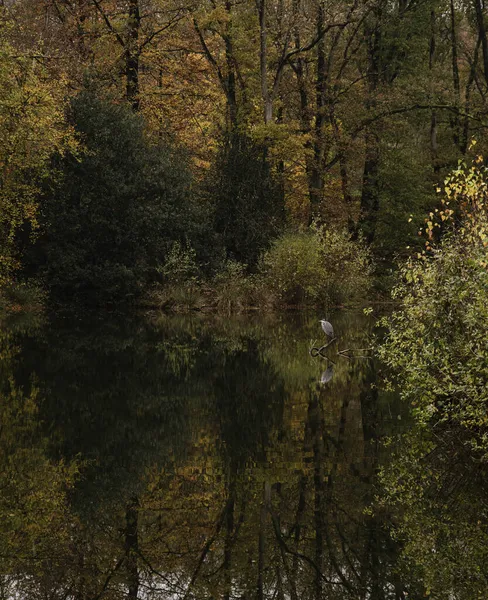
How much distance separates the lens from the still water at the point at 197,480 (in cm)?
524

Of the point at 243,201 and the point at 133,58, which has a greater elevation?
the point at 133,58

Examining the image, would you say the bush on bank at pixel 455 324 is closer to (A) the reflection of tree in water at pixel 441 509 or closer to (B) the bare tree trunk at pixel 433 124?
(A) the reflection of tree in water at pixel 441 509

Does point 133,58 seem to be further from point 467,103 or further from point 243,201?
point 467,103

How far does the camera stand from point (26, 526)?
6.17 meters

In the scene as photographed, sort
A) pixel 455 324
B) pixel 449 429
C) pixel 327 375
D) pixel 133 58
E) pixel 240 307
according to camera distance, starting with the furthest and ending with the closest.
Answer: pixel 133 58 < pixel 240 307 < pixel 327 375 < pixel 449 429 < pixel 455 324

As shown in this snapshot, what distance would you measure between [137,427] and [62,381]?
363 cm

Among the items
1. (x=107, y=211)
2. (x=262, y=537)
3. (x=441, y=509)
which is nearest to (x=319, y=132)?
(x=107, y=211)

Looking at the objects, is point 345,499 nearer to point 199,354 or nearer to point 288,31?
point 199,354

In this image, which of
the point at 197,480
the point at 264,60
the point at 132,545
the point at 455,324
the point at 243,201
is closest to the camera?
the point at 132,545

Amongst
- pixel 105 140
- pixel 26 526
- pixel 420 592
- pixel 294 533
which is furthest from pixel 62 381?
pixel 105 140

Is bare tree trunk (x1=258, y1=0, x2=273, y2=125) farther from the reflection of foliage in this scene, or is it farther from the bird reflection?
the reflection of foliage

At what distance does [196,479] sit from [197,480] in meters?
0.04

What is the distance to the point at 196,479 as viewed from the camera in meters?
7.47

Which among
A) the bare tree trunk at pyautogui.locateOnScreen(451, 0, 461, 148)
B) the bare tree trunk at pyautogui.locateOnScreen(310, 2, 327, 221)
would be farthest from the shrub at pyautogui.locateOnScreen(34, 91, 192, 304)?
the bare tree trunk at pyautogui.locateOnScreen(451, 0, 461, 148)
